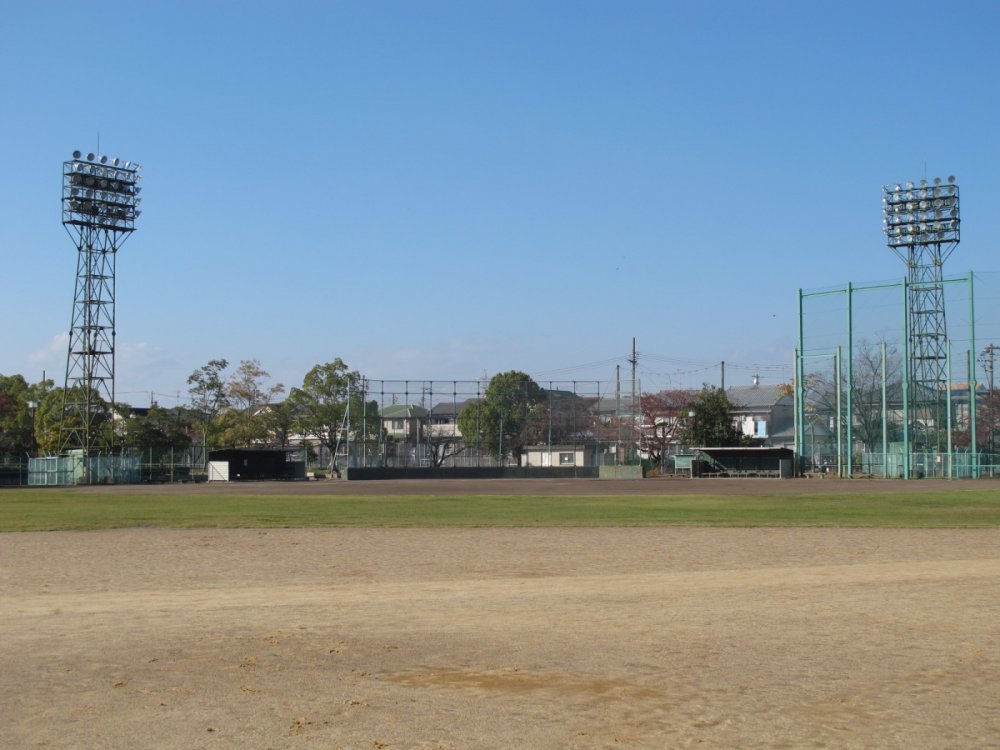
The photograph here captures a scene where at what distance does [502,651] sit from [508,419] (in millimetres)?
78847

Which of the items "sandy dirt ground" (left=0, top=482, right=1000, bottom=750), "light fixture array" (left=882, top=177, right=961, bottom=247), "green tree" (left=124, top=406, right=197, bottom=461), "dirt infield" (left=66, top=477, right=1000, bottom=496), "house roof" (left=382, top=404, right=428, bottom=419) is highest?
"light fixture array" (left=882, top=177, right=961, bottom=247)

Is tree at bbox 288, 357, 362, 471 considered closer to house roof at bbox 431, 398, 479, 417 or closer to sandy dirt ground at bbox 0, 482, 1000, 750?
house roof at bbox 431, 398, 479, 417

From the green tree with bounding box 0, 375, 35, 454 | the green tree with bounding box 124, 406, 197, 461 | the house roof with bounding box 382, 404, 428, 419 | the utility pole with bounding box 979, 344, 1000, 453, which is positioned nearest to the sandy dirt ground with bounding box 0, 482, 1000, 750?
the utility pole with bounding box 979, 344, 1000, 453

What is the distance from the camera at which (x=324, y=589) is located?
14.2m

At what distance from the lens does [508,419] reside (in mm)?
88750

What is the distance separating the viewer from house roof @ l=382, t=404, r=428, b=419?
91.9m

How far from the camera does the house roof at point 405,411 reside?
9194 cm

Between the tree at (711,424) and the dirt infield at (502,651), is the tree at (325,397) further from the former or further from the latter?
the dirt infield at (502,651)

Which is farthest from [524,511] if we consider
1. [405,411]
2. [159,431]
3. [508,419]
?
[159,431]

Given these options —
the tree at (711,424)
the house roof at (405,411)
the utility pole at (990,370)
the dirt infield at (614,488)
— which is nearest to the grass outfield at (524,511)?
the dirt infield at (614,488)

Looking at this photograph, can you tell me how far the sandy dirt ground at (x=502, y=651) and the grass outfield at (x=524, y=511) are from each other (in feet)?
28.9

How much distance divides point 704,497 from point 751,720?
117 ft

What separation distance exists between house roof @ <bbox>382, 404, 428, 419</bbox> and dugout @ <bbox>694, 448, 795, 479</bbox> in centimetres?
2632

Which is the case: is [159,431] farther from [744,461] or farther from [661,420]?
[744,461]
